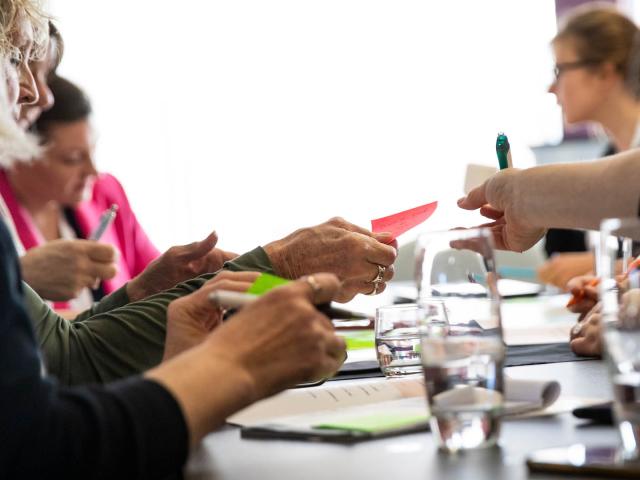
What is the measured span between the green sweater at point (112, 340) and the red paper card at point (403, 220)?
9.7 inches

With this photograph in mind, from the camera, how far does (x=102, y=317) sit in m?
1.51

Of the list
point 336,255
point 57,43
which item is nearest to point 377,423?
point 336,255

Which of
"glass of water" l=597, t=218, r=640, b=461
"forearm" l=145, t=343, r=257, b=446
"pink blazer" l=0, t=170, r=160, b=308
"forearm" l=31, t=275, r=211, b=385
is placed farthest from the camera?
"pink blazer" l=0, t=170, r=160, b=308

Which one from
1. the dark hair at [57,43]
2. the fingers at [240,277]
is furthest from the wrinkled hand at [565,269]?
the fingers at [240,277]

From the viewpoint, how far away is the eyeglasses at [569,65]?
348 cm

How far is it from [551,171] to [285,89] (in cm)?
325

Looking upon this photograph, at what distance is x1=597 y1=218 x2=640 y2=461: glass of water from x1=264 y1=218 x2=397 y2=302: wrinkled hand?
2.53ft

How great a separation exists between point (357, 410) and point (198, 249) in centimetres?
83

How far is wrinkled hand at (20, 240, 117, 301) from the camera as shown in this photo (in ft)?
8.20

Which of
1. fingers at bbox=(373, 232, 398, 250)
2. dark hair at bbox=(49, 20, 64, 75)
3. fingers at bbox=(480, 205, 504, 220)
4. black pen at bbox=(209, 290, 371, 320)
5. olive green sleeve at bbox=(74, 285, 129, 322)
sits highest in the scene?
dark hair at bbox=(49, 20, 64, 75)

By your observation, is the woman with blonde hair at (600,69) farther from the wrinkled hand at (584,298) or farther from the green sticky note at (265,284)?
the green sticky note at (265,284)

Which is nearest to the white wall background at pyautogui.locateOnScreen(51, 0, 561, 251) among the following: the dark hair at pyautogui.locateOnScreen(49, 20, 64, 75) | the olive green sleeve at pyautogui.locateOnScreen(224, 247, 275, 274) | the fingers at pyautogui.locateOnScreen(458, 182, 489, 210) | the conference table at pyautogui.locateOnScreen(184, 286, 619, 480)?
the dark hair at pyautogui.locateOnScreen(49, 20, 64, 75)

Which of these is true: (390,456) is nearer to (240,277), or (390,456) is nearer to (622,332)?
(622,332)

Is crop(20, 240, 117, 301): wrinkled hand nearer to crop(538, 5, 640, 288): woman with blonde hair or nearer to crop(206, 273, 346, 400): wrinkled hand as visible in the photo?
crop(206, 273, 346, 400): wrinkled hand
